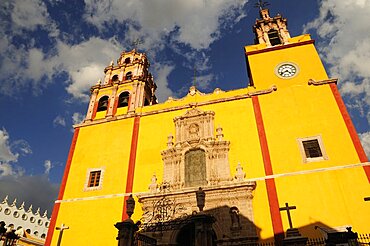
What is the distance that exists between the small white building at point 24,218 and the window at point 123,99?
71.9 ft

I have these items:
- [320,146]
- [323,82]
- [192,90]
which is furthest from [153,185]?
[323,82]

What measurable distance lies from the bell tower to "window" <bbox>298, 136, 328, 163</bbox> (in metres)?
10.9

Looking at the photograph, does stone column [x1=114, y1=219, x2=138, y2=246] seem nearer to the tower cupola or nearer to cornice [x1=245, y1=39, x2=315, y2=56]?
cornice [x1=245, y1=39, x2=315, y2=56]

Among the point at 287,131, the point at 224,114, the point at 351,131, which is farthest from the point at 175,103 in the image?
the point at 351,131

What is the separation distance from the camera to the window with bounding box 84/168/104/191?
17406mm

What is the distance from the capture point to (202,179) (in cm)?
1570

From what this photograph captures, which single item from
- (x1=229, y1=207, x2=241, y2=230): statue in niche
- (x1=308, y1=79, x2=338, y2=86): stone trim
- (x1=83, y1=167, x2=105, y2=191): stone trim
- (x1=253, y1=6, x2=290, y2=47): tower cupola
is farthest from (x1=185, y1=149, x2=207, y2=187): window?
(x1=253, y1=6, x2=290, y2=47): tower cupola

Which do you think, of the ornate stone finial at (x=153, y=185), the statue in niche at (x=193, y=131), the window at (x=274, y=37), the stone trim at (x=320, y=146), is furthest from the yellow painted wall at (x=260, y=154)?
the window at (x=274, y=37)

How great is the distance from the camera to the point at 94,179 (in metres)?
17.8

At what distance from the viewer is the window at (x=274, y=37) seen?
850 inches

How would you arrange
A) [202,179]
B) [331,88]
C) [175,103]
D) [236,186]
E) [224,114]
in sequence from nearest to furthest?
[236,186] → [202,179] → [331,88] → [224,114] → [175,103]

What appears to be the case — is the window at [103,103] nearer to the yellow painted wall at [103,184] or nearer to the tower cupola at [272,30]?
the yellow painted wall at [103,184]

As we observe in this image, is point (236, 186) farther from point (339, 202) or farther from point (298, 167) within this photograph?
point (339, 202)

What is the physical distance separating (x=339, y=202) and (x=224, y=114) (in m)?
7.71
